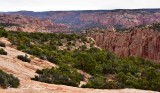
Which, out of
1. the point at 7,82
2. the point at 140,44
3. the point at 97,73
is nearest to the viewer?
the point at 7,82

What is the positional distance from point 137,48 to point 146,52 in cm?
258

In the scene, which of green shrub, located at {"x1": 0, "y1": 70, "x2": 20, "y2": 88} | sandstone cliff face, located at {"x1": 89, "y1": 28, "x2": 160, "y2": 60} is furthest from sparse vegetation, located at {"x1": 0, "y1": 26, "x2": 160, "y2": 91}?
sandstone cliff face, located at {"x1": 89, "y1": 28, "x2": 160, "y2": 60}

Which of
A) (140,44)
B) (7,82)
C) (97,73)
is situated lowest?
(140,44)

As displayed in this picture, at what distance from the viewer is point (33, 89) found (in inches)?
588

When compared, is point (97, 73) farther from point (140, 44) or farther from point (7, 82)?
point (140, 44)

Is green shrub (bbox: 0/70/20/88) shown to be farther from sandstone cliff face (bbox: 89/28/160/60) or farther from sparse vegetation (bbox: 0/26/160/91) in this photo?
sandstone cliff face (bbox: 89/28/160/60)

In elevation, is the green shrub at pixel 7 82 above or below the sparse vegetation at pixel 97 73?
above

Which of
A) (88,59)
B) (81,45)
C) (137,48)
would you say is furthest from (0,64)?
(137,48)

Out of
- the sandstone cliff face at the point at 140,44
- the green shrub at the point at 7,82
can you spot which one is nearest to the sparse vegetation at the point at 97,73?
the green shrub at the point at 7,82

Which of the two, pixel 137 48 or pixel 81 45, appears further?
pixel 137 48

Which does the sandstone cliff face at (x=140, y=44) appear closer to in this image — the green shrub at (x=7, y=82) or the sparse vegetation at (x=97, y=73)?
the sparse vegetation at (x=97, y=73)

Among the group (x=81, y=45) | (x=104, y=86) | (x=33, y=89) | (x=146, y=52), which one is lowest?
(x=146, y=52)

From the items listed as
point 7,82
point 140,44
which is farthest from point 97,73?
point 140,44

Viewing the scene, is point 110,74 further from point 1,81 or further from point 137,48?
point 137,48
